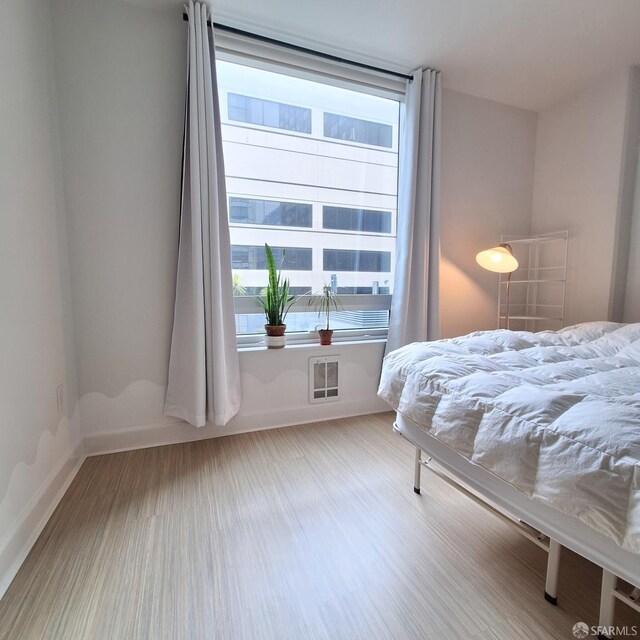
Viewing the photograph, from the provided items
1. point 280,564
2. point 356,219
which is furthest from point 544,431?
point 356,219

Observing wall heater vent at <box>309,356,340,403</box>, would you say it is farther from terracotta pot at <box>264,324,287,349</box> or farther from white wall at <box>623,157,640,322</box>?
white wall at <box>623,157,640,322</box>

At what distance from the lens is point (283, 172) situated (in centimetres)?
239

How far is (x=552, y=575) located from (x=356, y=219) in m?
2.29

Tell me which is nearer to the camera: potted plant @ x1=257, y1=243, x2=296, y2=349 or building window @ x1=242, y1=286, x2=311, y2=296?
potted plant @ x1=257, y1=243, x2=296, y2=349

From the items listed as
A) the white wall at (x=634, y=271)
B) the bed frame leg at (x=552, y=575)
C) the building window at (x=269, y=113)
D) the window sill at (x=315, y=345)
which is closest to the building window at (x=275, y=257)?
the window sill at (x=315, y=345)

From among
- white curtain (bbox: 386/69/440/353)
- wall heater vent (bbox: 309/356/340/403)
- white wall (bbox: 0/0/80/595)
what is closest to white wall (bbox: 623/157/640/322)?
white curtain (bbox: 386/69/440/353)

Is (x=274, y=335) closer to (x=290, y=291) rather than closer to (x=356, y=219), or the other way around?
(x=290, y=291)

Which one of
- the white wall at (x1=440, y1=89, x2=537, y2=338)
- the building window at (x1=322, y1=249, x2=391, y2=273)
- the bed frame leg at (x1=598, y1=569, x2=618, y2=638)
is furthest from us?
the white wall at (x1=440, y1=89, x2=537, y2=338)

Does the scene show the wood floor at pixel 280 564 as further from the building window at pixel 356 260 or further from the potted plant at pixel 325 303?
the building window at pixel 356 260

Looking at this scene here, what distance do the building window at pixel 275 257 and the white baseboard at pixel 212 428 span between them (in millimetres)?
950

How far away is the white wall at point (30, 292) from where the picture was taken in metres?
1.26

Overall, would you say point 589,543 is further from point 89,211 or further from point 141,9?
point 141,9

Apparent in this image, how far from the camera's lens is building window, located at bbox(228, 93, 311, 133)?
2240 mm

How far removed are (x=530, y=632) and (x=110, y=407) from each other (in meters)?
2.14
